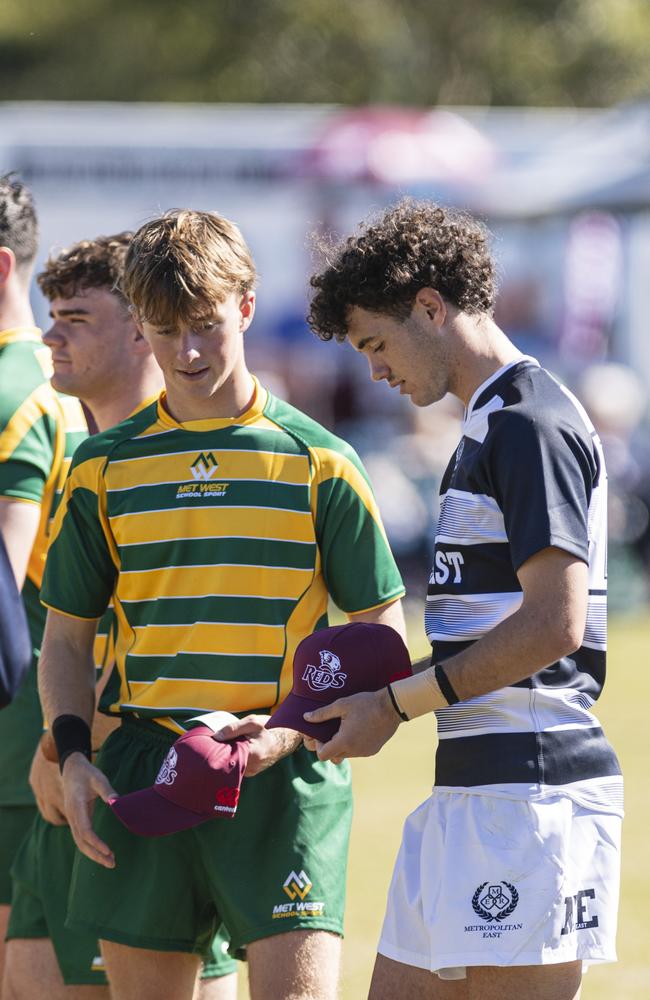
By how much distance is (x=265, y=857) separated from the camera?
341 cm

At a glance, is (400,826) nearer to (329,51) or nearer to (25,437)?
(25,437)

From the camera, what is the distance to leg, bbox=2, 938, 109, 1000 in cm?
396

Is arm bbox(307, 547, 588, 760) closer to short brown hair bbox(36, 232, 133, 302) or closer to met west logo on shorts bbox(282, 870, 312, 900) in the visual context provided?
met west logo on shorts bbox(282, 870, 312, 900)

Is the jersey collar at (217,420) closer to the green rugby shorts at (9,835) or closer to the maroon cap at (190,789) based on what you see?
the maroon cap at (190,789)

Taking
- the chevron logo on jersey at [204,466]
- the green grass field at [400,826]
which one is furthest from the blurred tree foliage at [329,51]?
the chevron logo on jersey at [204,466]

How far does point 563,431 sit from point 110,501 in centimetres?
110

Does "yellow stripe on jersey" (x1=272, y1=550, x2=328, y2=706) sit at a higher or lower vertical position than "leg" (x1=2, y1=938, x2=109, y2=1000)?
higher

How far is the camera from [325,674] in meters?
3.10

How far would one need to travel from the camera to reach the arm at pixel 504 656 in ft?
9.54

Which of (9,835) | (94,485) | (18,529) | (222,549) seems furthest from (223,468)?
(9,835)

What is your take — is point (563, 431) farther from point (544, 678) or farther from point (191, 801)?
point (191, 801)

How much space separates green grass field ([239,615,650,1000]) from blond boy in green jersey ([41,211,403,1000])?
2371mm

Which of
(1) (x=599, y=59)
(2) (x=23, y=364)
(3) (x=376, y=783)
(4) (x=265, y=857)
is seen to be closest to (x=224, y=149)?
(3) (x=376, y=783)

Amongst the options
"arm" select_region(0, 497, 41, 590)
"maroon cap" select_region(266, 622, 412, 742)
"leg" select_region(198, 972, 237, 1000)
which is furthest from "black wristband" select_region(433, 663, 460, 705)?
"arm" select_region(0, 497, 41, 590)
